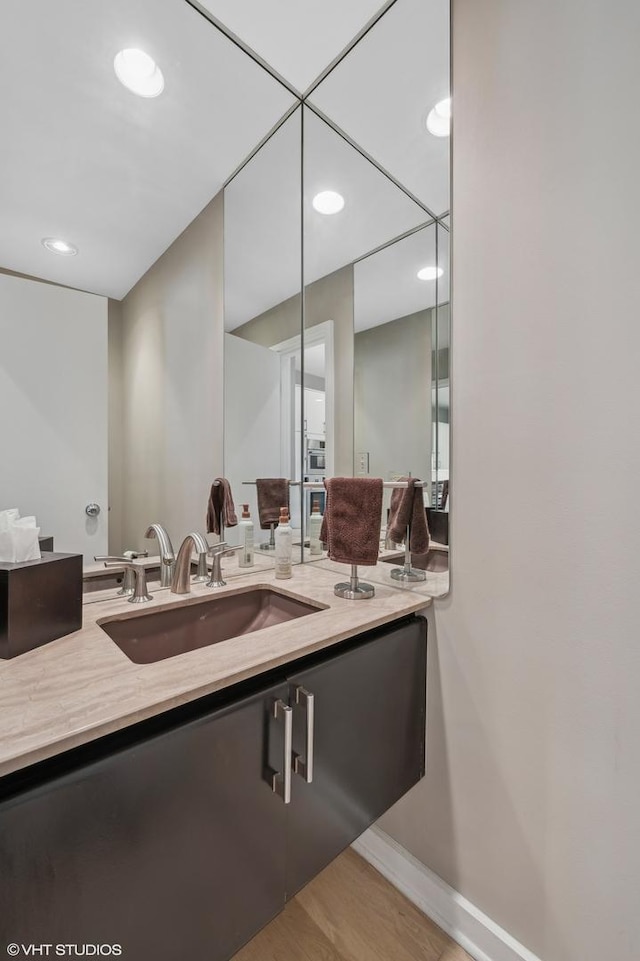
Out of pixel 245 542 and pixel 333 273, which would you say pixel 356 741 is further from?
pixel 333 273

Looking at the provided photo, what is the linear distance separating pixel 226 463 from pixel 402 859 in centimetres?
139

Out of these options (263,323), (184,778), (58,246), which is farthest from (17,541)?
(263,323)

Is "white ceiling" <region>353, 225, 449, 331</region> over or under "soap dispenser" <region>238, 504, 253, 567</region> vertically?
over

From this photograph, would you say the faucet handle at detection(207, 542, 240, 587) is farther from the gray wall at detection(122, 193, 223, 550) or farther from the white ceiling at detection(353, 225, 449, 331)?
the white ceiling at detection(353, 225, 449, 331)

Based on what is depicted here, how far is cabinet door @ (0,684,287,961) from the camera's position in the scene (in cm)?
52

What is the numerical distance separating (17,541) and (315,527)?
1.05 metres

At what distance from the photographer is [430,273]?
122 centimetres

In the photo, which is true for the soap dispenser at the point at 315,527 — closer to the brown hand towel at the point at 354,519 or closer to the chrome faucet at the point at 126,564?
the brown hand towel at the point at 354,519

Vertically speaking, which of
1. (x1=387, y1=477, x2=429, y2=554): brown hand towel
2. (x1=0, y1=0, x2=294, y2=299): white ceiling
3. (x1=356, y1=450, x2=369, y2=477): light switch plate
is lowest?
(x1=387, y1=477, x2=429, y2=554): brown hand towel

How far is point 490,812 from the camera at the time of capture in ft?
3.44

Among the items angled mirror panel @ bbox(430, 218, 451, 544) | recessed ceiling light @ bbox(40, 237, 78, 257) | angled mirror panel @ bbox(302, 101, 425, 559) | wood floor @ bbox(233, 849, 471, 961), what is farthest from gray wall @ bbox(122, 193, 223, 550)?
wood floor @ bbox(233, 849, 471, 961)

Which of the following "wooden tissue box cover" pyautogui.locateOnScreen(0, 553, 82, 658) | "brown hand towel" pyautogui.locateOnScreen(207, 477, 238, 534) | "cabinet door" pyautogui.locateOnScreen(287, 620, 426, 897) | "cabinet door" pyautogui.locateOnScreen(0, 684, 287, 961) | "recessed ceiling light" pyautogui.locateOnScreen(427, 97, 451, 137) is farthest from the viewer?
"brown hand towel" pyautogui.locateOnScreen(207, 477, 238, 534)

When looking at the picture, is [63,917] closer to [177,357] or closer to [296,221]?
[177,357]

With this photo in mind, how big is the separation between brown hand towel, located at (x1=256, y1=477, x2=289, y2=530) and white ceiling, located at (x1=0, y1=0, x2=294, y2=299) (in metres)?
0.79
